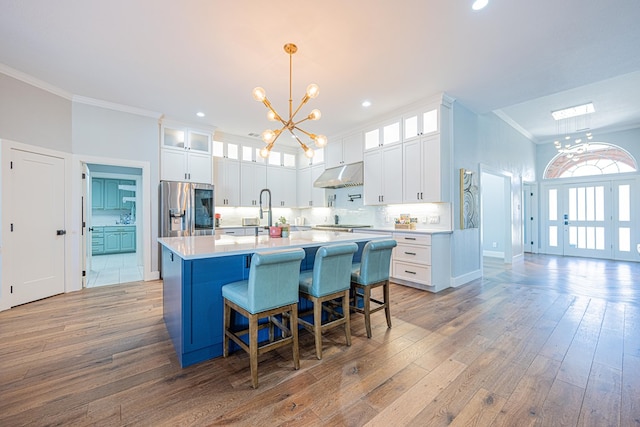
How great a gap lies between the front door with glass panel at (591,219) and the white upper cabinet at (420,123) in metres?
5.84

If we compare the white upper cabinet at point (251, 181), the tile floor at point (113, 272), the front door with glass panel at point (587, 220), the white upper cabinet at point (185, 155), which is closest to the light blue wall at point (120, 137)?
the white upper cabinet at point (185, 155)

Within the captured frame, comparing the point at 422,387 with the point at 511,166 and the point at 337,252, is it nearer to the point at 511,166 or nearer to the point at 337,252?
the point at 337,252

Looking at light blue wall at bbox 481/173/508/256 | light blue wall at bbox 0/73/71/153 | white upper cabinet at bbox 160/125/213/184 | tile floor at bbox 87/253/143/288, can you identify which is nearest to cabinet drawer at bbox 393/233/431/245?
white upper cabinet at bbox 160/125/213/184

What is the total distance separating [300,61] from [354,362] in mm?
3107

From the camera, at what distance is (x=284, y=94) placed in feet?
13.0

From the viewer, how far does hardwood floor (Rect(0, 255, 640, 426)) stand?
158 centimetres

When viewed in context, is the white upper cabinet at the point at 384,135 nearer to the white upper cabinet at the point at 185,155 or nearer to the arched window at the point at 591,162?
the white upper cabinet at the point at 185,155

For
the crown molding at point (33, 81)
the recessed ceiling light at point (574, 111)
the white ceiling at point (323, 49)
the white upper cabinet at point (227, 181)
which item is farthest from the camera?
the white upper cabinet at point (227, 181)

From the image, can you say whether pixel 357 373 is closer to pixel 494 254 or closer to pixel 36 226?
pixel 36 226

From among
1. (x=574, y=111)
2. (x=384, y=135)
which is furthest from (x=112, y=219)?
(x=574, y=111)

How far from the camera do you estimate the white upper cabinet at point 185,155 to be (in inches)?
194

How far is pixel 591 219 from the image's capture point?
692 centimetres

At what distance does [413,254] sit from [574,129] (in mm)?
6030

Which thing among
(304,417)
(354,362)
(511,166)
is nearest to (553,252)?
(511,166)
